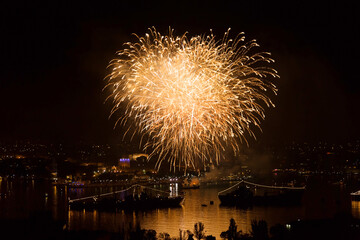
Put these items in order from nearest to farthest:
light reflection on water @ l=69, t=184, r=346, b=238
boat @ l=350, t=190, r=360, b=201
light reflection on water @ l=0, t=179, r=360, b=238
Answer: light reflection on water @ l=69, t=184, r=346, b=238 < light reflection on water @ l=0, t=179, r=360, b=238 < boat @ l=350, t=190, r=360, b=201

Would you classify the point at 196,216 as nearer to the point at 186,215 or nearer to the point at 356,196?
the point at 186,215

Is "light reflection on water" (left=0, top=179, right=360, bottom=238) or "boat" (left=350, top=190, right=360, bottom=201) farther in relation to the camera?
"boat" (left=350, top=190, right=360, bottom=201)

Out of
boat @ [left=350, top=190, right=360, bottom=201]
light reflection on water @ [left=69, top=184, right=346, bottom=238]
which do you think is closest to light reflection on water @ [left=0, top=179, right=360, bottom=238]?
light reflection on water @ [left=69, top=184, right=346, bottom=238]

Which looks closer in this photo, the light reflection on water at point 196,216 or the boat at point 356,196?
the light reflection on water at point 196,216

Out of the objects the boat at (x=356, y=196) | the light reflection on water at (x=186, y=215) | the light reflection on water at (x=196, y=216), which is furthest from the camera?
the boat at (x=356, y=196)

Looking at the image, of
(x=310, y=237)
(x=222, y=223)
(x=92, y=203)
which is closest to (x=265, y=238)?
(x=310, y=237)

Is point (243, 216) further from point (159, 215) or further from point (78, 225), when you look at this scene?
point (78, 225)

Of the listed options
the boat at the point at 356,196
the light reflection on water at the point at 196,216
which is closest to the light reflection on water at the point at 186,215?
the light reflection on water at the point at 196,216

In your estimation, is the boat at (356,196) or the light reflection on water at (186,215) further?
the boat at (356,196)

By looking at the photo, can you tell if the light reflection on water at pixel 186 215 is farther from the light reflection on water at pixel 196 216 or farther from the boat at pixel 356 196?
the boat at pixel 356 196

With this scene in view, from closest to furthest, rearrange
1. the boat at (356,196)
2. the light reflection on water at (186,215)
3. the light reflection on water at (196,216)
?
the light reflection on water at (196,216)
the light reflection on water at (186,215)
the boat at (356,196)

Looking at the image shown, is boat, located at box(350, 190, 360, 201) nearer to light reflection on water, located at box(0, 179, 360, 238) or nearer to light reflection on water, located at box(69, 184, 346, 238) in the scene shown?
light reflection on water, located at box(0, 179, 360, 238)
